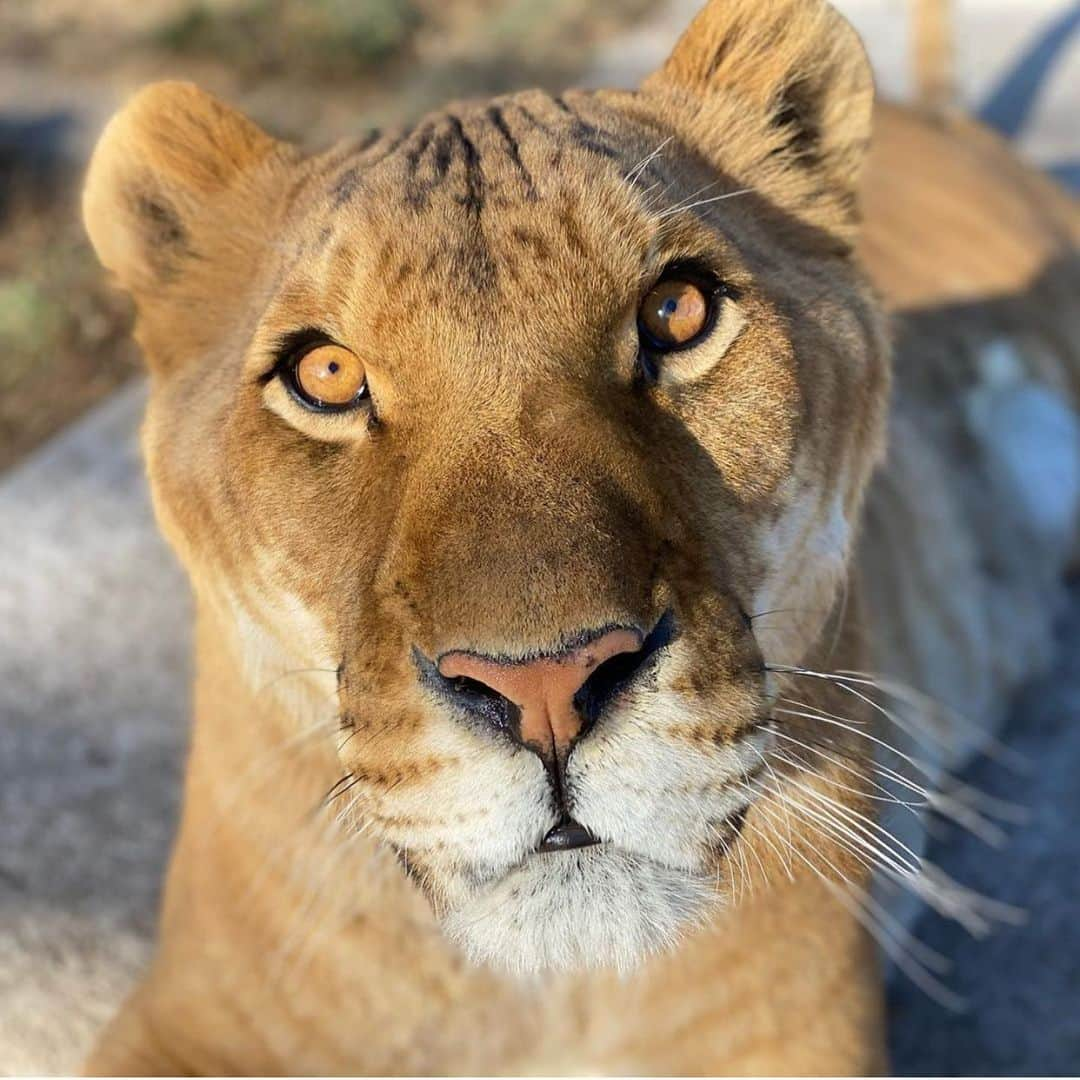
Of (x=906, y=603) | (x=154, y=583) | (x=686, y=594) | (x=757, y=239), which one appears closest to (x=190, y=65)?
(x=154, y=583)

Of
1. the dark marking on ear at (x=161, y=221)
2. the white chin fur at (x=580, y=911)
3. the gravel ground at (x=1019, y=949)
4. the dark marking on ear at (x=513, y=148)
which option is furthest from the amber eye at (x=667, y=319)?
the gravel ground at (x=1019, y=949)

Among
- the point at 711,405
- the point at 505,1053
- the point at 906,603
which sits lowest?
the point at 505,1053

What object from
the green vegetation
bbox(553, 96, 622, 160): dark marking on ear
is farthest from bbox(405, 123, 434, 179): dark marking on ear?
the green vegetation

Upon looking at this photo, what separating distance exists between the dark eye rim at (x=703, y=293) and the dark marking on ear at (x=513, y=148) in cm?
17

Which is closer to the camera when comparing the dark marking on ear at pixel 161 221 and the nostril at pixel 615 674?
the nostril at pixel 615 674

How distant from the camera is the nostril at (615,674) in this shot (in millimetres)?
1306

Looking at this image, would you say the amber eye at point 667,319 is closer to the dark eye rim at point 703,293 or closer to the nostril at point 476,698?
the dark eye rim at point 703,293

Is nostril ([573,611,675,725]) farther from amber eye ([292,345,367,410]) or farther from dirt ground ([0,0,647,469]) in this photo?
dirt ground ([0,0,647,469])

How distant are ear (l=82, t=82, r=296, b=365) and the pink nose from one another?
33.3 inches

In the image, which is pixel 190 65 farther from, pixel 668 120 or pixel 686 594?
pixel 686 594

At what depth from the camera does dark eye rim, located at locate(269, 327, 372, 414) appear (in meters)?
1.62

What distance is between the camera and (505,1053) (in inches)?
77.3

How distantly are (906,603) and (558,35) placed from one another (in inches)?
183

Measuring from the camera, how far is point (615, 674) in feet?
4.37
